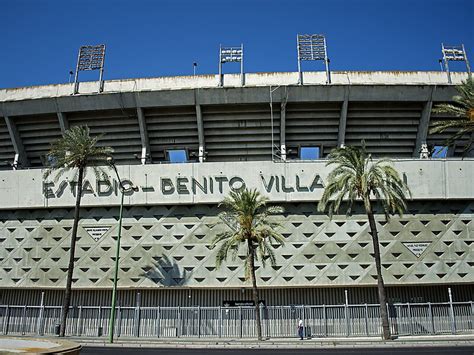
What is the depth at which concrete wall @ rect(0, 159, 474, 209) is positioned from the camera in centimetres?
3097

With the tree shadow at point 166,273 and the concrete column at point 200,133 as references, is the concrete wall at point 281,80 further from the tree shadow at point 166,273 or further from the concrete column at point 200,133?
the tree shadow at point 166,273

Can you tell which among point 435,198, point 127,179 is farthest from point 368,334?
point 127,179

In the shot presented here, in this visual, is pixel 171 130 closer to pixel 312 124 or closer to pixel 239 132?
pixel 239 132

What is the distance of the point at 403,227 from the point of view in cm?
3097

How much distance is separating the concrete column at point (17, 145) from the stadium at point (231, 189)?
1.14 ft

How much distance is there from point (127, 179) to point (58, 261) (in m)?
8.45

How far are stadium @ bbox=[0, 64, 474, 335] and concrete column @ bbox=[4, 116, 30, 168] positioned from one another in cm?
35

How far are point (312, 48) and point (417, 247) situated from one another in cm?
1781

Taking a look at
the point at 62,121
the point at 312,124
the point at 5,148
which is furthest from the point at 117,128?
the point at 312,124

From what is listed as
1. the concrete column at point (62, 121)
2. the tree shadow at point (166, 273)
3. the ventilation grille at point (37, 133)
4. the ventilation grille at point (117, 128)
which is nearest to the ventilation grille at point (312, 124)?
the ventilation grille at point (117, 128)

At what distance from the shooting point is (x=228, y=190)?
Result: 3158 cm

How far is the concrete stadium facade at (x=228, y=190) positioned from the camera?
100 feet

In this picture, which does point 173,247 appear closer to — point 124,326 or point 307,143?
point 124,326

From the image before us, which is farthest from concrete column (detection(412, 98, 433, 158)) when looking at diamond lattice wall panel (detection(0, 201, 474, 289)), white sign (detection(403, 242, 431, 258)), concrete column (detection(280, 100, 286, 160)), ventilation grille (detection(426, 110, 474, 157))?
concrete column (detection(280, 100, 286, 160))
